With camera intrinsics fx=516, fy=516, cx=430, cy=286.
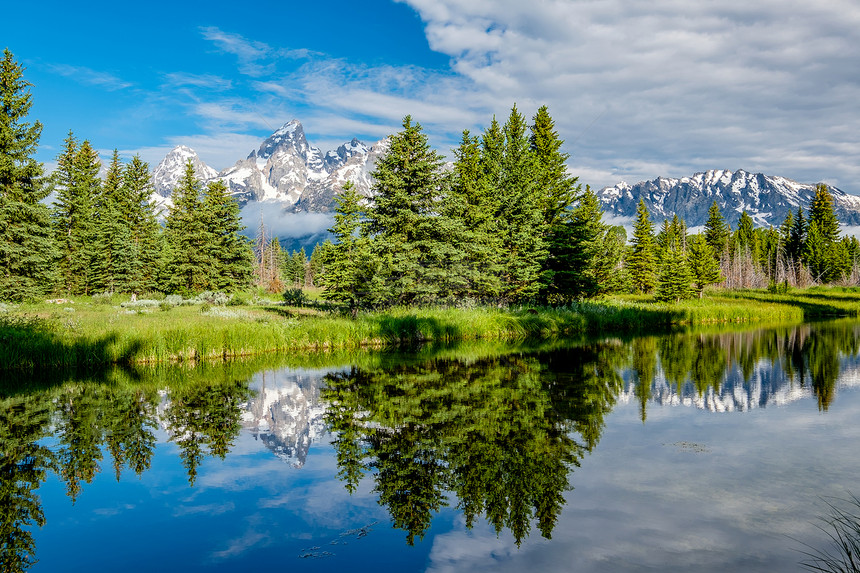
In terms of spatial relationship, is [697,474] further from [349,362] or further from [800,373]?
[349,362]

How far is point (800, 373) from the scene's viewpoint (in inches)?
705

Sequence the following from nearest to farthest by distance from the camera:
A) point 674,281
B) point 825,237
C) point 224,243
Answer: point 224,243, point 674,281, point 825,237

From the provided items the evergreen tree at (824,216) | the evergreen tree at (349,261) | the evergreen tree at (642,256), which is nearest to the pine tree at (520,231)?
the evergreen tree at (349,261)

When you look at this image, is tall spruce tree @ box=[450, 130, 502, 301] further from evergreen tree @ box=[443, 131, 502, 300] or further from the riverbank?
the riverbank

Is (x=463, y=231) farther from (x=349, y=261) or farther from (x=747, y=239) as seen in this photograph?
(x=747, y=239)

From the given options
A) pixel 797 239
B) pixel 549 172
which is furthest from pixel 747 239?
pixel 549 172

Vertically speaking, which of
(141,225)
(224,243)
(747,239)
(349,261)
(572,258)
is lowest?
(349,261)

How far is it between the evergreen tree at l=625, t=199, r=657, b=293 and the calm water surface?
46.9 meters

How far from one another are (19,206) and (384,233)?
24089 mm

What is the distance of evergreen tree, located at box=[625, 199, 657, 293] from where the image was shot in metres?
60.7

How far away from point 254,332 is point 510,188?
847 inches

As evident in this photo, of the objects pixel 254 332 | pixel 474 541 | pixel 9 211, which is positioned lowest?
pixel 474 541

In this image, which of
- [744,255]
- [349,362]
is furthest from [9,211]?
[744,255]

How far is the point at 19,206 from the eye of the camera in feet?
108
